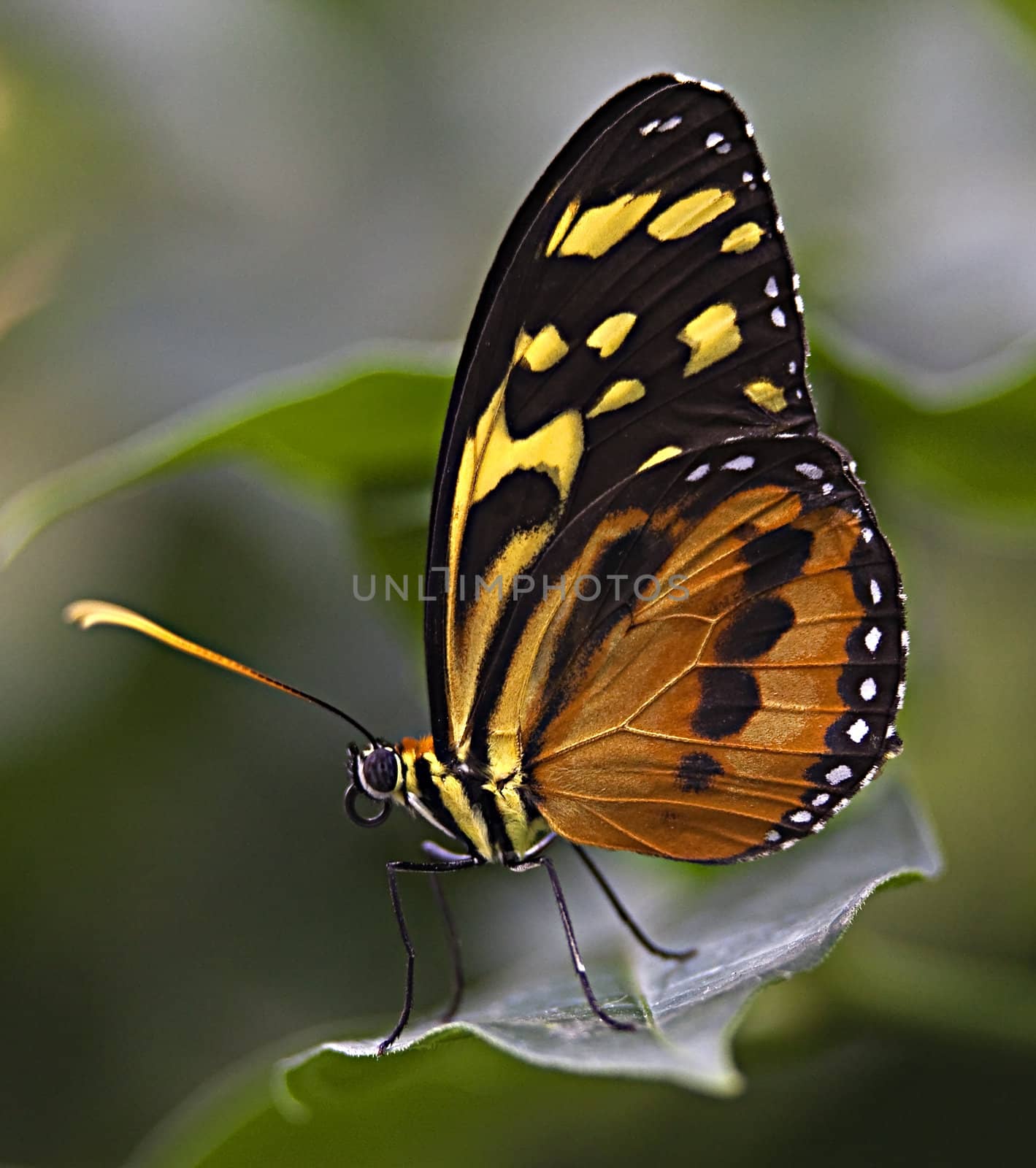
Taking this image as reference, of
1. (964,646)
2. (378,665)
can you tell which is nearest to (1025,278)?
(964,646)

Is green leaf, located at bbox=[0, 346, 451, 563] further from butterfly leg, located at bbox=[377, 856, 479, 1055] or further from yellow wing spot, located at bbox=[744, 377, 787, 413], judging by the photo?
butterfly leg, located at bbox=[377, 856, 479, 1055]

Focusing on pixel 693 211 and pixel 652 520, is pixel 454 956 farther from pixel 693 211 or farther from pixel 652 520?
pixel 693 211

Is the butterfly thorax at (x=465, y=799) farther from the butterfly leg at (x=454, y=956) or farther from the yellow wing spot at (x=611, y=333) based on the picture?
the yellow wing spot at (x=611, y=333)

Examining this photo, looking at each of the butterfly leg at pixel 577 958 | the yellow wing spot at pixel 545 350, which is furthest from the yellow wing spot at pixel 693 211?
the butterfly leg at pixel 577 958

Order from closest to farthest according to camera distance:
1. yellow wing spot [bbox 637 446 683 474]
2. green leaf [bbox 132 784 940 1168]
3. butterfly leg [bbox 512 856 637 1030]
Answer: green leaf [bbox 132 784 940 1168]
butterfly leg [bbox 512 856 637 1030]
yellow wing spot [bbox 637 446 683 474]

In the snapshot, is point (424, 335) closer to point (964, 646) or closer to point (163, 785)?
point (163, 785)

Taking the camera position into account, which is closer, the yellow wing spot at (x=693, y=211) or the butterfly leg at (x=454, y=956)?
the yellow wing spot at (x=693, y=211)

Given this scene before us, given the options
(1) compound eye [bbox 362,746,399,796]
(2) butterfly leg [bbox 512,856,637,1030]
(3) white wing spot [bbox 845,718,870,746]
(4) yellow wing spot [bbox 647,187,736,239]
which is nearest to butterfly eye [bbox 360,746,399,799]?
(1) compound eye [bbox 362,746,399,796]
